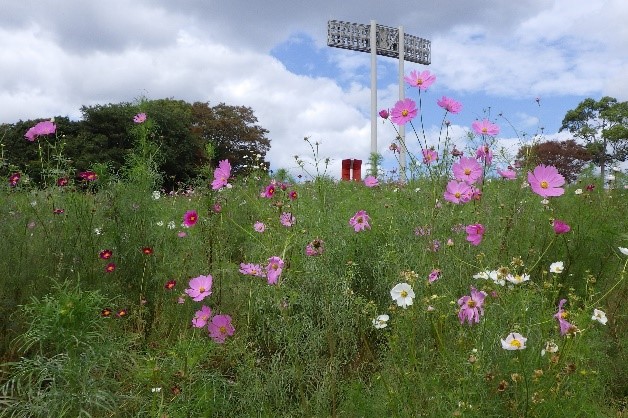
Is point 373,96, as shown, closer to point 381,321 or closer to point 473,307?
point 381,321

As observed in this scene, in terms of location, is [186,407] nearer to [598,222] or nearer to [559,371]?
[559,371]

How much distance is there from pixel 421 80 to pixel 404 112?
6.6 inches

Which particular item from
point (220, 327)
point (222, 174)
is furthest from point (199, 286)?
point (222, 174)

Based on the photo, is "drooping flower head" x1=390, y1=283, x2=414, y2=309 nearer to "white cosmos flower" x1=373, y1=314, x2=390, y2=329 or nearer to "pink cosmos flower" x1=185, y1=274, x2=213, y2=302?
"white cosmos flower" x1=373, y1=314, x2=390, y2=329

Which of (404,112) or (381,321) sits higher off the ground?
(404,112)

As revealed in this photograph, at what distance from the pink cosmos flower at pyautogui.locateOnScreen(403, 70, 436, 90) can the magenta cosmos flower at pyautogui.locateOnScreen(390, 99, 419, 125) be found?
0.36 ft

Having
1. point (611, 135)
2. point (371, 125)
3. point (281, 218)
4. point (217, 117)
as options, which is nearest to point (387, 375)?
point (281, 218)

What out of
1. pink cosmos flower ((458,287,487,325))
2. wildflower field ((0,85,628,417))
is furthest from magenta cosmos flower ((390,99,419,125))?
pink cosmos flower ((458,287,487,325))

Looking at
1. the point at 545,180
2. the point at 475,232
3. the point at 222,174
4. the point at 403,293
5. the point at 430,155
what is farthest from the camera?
the point at 430,155

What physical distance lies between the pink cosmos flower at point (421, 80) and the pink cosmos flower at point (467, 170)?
0.35m

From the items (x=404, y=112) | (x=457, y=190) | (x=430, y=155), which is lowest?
(x=457, y=190)

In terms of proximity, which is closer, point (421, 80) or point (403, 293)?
point (403, 293)

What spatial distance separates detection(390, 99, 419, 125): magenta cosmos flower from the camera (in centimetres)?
251

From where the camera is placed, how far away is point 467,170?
253 centimetres
